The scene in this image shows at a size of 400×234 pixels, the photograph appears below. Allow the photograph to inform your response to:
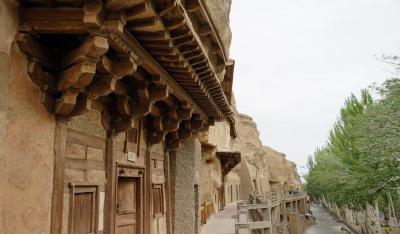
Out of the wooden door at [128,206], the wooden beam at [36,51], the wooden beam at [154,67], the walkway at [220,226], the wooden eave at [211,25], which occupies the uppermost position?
the wooden eave at [211,25]

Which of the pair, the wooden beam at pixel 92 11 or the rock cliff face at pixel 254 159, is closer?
the wooden beam at pixel 92 11

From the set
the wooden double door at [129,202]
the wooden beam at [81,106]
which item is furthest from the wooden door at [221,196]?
the wooden beam at [81,106]

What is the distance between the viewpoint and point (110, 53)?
11.4 feet

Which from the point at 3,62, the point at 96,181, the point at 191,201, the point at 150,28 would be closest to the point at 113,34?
the point at 150,28

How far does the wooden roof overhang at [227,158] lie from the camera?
19394 millimetres

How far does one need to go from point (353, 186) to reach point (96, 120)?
21.8 meters

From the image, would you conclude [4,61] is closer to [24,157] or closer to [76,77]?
[76,77]

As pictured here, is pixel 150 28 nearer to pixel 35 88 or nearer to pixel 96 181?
pixel 35 88

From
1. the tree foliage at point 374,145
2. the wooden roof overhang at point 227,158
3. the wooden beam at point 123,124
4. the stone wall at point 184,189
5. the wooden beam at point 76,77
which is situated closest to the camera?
the wooden beam at point 76,77

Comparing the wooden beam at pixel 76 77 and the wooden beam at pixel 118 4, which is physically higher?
the wooden beam at pixel 118 4

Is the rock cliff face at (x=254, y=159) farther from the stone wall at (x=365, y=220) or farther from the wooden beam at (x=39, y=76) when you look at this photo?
the wooden beam at (x=39, y=76)

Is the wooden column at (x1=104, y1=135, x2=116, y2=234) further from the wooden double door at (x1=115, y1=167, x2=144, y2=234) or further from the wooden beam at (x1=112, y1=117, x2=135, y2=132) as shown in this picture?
the wooden double door at (x1=115, y1=167, x2=144, y2=234)

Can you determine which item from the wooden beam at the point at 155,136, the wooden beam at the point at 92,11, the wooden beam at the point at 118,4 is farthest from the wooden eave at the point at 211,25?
the wooden beam at the point at 155,136

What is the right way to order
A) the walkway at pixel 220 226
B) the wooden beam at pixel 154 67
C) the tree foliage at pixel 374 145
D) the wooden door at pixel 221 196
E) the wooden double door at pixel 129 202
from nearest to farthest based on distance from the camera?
the wooden beam at pixel 154 67, the wooden double door at pixel 129 202, the walkway at pixel 220 226, the tree foliage at pixel 374 145, the wooden door at pixel 221 196
